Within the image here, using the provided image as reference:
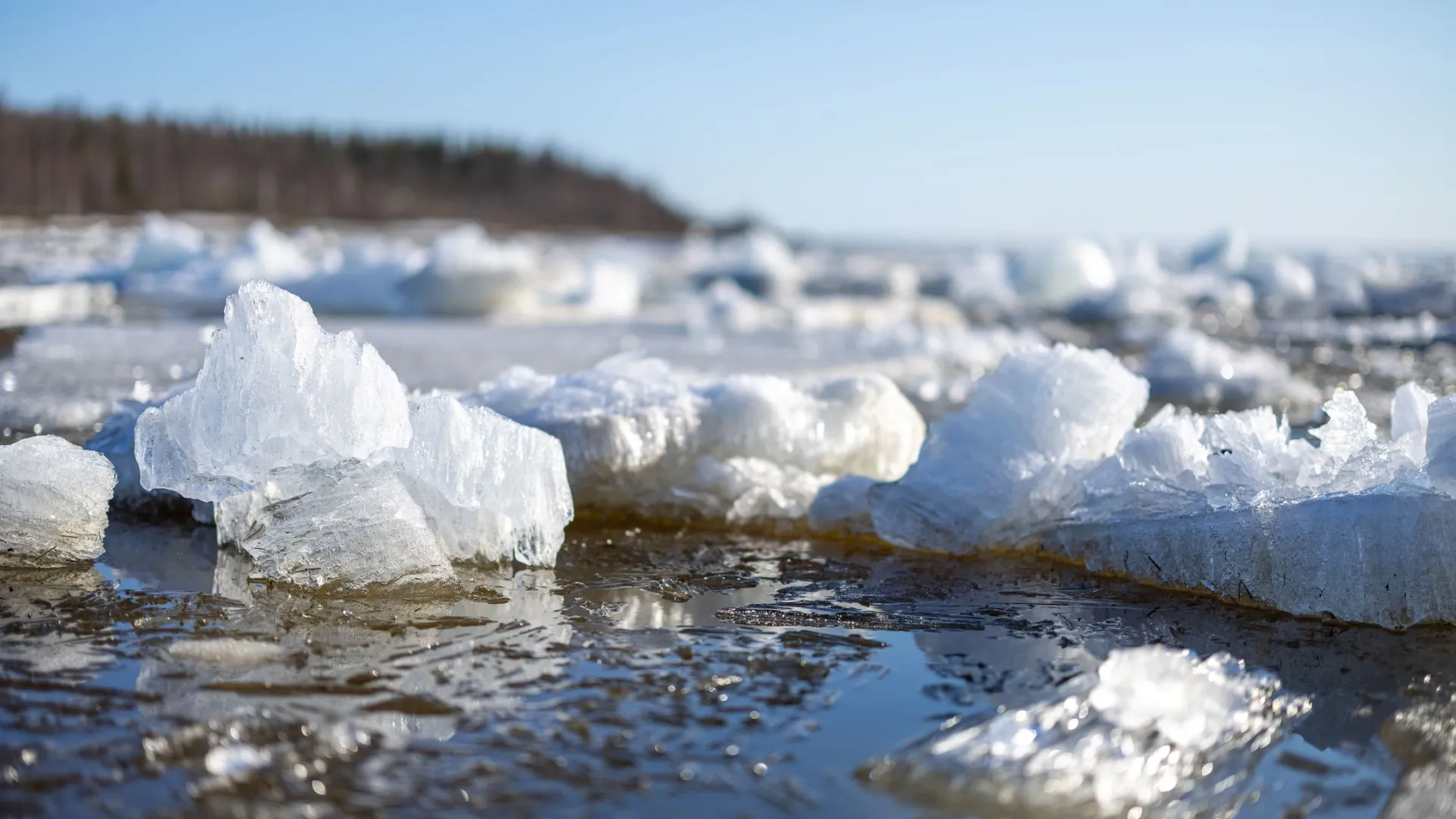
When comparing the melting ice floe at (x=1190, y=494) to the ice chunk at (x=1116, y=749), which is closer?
the ice chunk at (x=1116, y=749)

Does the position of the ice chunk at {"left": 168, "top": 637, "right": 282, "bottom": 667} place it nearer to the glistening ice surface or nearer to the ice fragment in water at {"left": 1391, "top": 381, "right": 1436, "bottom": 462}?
the glistening ice surface

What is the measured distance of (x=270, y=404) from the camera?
7.64 feet

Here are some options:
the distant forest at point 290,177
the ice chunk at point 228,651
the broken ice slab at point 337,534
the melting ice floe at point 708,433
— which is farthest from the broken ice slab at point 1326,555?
the distant forest at point 290,177

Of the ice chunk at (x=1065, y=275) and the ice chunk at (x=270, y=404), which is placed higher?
the ice chunk at (x=1065, y=275)

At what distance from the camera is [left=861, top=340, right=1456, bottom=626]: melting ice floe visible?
2.41 metres

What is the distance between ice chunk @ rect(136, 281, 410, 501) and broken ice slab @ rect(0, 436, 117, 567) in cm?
29

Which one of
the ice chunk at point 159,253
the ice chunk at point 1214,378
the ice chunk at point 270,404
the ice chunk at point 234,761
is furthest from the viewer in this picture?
the ice chunk at point 159,253

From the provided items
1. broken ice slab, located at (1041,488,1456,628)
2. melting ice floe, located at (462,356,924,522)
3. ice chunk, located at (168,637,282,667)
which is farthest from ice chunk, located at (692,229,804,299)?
ice chunk, located at (168,637,282,667)

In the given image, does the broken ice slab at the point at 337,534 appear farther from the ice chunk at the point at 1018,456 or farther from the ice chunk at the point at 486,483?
the ice chunk at the point at 1018,456

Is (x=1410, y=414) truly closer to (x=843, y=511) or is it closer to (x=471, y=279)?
(x=843, y=511)

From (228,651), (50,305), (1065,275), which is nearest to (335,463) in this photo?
(228,651)

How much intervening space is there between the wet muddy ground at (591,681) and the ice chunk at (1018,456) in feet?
0.49

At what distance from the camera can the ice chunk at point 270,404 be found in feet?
7.64

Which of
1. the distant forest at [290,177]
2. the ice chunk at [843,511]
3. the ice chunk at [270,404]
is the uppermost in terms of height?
the distant forest at [290,177]
